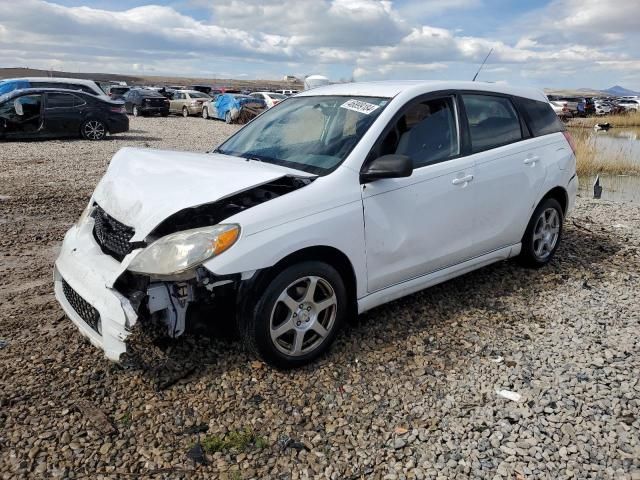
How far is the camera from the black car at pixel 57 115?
14844mm

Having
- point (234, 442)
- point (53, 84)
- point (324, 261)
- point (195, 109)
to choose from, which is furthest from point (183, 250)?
point (195, 109)

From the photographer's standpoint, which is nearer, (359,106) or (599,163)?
(359,106)

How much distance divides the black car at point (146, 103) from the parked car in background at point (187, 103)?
134 cm

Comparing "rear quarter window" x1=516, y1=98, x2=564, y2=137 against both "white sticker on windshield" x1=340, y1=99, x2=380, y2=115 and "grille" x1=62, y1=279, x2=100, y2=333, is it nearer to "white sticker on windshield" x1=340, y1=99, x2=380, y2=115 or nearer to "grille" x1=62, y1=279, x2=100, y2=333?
"white sticker on windshield" x1=340, y1=99, x2=380, y2=115

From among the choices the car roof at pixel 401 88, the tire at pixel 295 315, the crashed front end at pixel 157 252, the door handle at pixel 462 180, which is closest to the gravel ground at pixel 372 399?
the tire at pixel 295 315

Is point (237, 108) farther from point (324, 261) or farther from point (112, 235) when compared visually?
point (324, 261)

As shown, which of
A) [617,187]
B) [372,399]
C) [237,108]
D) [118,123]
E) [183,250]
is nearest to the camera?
[183,250]

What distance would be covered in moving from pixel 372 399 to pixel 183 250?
4.68 ft

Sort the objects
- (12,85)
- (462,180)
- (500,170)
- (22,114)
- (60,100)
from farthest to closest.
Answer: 1. (12,85)
2. (60,100)
3. (22,114)
4. (500,170)
5. (462,180)

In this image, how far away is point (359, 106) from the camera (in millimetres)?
4125

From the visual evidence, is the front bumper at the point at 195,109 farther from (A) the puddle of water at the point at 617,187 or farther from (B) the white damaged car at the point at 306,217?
(B) the white damaged car at the point at 306,217

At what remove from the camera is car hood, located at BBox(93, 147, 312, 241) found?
3.25 m

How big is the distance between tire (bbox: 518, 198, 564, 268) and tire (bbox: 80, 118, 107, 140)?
14335mm

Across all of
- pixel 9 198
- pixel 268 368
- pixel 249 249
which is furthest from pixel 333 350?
pixel 9 198
